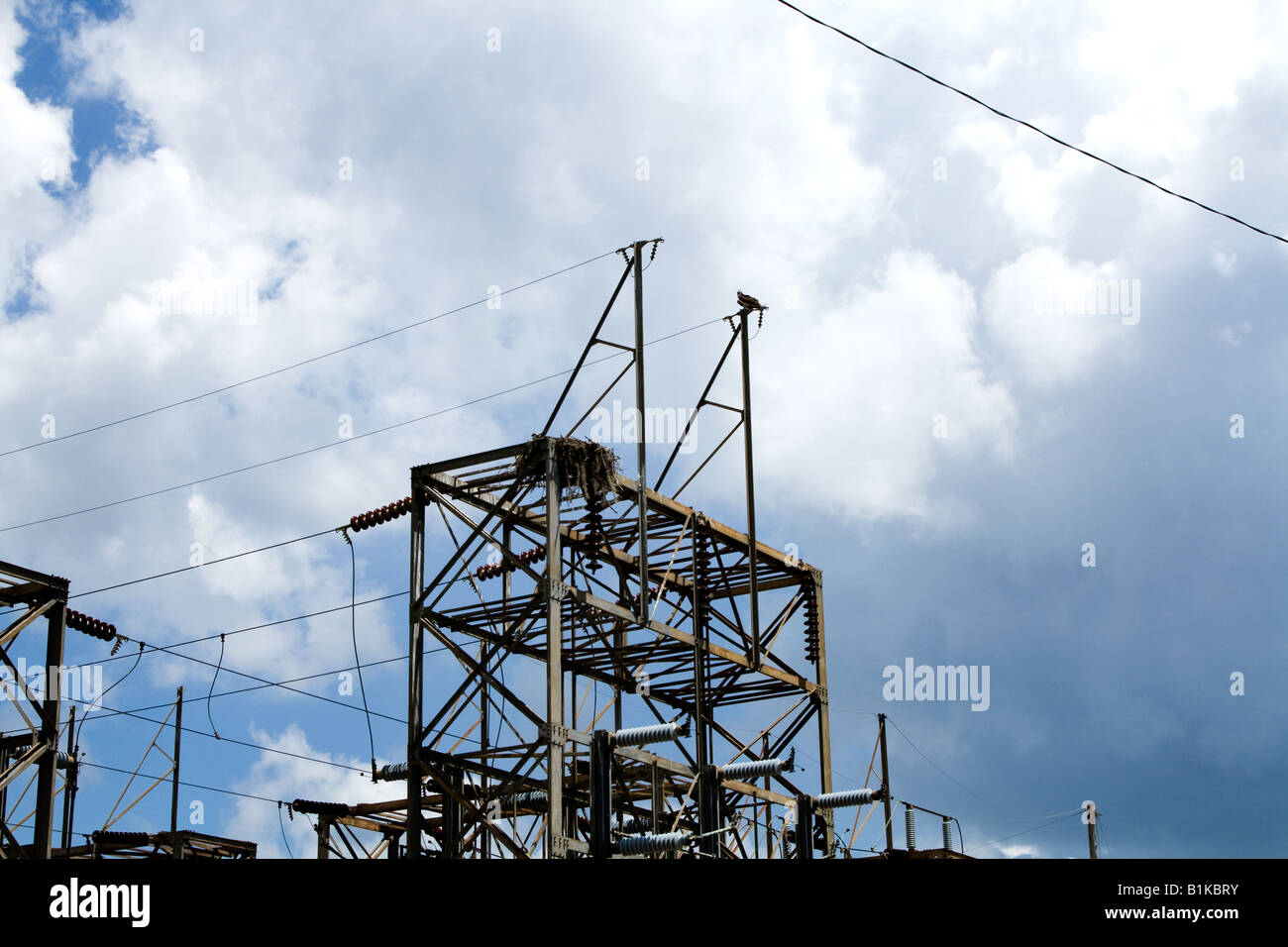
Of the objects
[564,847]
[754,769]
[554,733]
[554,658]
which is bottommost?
[564,847]

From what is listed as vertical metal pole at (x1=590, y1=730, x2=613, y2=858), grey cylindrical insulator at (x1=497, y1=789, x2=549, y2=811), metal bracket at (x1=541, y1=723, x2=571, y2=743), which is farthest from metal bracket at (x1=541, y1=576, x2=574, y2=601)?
grey cylindrical insulator at (x1=497, y1=789, x2=549, y2=811)

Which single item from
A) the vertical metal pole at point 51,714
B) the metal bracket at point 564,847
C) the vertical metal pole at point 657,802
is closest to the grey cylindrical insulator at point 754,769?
the vertical metal pole at point 657,802

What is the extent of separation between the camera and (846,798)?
2977 centimetres

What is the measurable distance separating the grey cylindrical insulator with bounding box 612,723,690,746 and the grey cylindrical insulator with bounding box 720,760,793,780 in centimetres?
213

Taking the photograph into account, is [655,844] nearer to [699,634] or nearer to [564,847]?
[564,847]

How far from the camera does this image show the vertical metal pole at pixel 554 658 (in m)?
27.2

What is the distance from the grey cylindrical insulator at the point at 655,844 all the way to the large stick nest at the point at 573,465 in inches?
270

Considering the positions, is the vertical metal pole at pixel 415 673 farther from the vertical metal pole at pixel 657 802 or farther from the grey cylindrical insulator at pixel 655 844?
the grey cylindrical insulator at pixel 655 844

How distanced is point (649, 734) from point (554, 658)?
3.08m

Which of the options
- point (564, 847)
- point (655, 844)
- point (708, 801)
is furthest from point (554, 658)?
point (655, 844)

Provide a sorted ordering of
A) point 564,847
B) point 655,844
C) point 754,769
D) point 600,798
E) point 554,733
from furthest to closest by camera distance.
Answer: point 554,733 → point 564,847 → point 754,769 → point 600,798 → point 655,844
